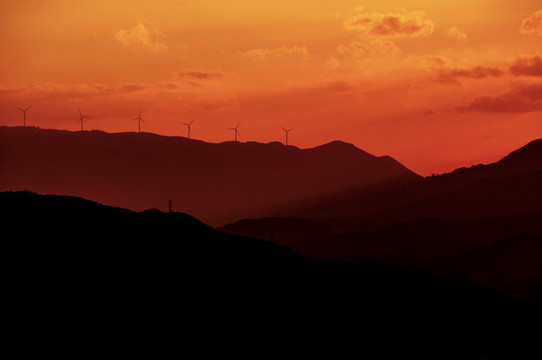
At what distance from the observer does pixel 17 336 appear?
218ft

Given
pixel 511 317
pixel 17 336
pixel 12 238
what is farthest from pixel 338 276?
pixel 17 336

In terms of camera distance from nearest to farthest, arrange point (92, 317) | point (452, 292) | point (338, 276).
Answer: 1. point (92, 317)
2. point (338, 276)
3. point (452, 292)

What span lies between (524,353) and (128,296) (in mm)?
41428

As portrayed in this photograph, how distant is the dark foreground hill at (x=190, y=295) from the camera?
72188 millimetres

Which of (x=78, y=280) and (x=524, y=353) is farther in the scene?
(x=524, y=353)

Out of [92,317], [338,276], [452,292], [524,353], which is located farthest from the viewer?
[452,292]

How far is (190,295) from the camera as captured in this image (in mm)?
80062

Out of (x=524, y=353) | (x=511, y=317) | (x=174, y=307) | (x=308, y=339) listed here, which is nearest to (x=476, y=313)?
(x=511, y=317)

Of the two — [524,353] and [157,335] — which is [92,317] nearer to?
[157,335]

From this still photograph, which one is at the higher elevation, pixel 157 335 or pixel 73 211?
pixel 73 211

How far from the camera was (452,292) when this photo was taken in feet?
405

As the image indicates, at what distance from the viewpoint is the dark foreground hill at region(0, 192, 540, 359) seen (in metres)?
72.2

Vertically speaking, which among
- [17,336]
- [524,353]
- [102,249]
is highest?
[102,249]

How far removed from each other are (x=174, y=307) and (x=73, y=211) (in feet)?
57.3
